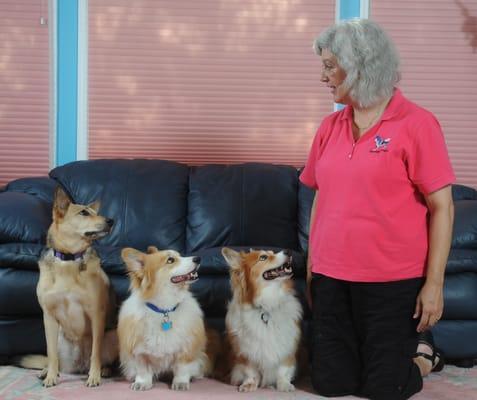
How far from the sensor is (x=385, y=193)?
7.34 ft

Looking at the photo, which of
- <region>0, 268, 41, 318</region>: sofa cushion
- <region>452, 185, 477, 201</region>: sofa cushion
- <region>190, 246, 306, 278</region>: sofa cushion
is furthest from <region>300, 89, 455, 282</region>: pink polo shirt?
<region>452, 185, 477, 201</region>: sofa cushion

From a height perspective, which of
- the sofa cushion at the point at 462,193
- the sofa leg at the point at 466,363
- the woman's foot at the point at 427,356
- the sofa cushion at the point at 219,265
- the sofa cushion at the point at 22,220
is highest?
the sofa cushion at the point at 462,193

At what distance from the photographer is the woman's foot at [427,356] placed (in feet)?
8.54

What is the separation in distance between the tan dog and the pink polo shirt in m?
0.95

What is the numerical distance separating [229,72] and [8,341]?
2143 mm

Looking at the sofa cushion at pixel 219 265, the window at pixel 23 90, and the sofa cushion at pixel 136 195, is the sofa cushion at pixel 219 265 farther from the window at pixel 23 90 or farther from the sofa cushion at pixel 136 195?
the window at pixel 23 90

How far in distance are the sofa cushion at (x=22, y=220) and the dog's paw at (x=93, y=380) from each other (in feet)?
2.45

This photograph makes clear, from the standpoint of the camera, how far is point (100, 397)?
2.37 m

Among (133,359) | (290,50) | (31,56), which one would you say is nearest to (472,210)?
(290,50)

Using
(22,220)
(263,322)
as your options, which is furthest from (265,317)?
(22,220)

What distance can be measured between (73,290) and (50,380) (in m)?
0.36

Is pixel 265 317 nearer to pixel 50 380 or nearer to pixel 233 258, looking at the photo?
pixel 233 258

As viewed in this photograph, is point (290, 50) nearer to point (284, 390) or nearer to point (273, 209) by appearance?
point (273, 209)

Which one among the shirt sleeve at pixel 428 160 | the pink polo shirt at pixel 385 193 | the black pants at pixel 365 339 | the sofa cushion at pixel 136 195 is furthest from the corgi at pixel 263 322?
the sofa cushion at pixel 136 195
